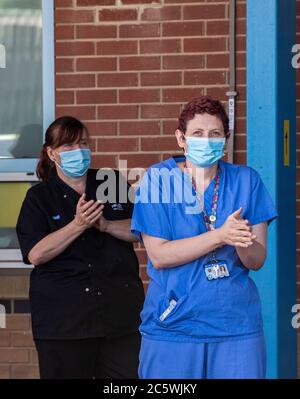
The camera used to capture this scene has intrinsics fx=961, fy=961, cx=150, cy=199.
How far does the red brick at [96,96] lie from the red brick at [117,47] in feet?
0.78

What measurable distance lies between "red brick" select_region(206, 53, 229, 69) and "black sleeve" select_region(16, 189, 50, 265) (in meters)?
1.79

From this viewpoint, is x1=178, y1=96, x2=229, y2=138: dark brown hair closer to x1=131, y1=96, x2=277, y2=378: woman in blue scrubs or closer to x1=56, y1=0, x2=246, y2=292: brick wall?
x1=131, y1=96, x2=277, y2=378: woman in blue scrubs

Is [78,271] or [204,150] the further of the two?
[78,271]

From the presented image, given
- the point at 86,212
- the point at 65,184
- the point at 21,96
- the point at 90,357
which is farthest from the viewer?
the point at 21,96

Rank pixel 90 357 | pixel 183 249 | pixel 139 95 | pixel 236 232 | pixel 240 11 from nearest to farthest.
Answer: pixel 236 232
pixel 183 249
pixel 90 357
pixel 240 11
pixel 139 95

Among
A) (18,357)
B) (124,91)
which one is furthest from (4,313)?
(124,91)

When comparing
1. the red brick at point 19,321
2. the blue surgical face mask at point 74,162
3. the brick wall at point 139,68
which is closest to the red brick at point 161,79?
the brick wall at point 139,68

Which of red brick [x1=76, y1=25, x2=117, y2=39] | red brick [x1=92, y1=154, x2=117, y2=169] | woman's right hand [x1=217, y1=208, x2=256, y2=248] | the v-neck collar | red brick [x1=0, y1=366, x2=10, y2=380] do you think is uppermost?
red brick [x1=76, y1=25, x2=117, y2=39]

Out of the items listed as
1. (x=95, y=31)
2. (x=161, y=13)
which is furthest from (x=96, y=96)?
(x=161, y=13)

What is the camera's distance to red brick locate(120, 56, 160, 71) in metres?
5.72

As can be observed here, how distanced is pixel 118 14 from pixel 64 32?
345 mm

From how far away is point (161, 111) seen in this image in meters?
5.73

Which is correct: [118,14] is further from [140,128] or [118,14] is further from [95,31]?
[140,128]
